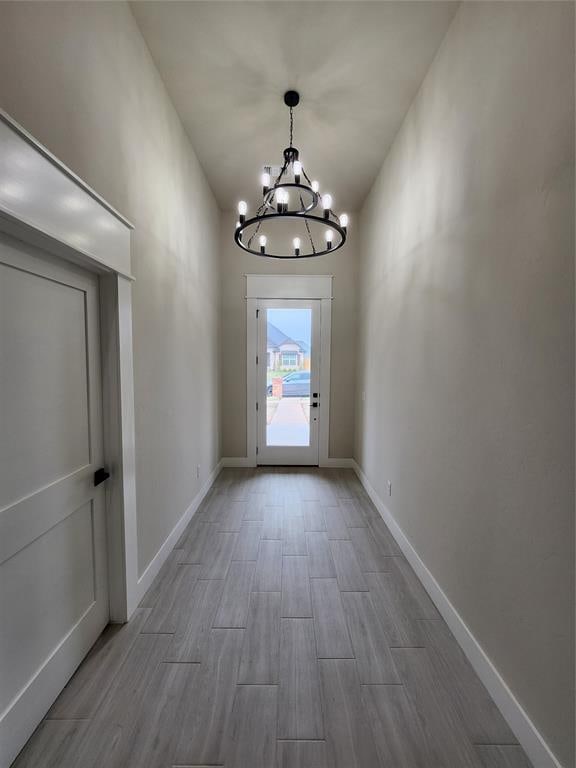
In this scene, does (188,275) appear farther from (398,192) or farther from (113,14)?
(398,192)

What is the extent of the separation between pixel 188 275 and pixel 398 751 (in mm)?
3166

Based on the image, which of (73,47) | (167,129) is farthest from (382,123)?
(73,47)

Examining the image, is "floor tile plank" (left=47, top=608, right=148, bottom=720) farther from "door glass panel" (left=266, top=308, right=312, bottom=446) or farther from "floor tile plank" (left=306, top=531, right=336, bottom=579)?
"door glass panel" (left=266, top=308, right=312, bottom=446)

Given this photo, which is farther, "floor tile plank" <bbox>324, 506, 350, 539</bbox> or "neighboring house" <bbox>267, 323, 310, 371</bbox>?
"neighboring house" <bbox>267, 323, 310, 371</bbox>

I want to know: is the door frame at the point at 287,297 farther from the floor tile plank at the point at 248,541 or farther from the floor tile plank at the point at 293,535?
the floor tile plank at the point at 248,541

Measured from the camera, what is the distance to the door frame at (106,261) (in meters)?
1.12

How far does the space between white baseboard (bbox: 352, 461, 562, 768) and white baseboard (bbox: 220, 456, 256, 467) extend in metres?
2.54

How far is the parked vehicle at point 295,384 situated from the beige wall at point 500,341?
2126 millimetres

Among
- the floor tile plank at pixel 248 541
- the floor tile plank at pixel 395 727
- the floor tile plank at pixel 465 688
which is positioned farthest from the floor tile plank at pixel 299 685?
the floor tile plank at pixel 248 541

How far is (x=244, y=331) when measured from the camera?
4.44 metres

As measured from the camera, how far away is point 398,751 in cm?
123

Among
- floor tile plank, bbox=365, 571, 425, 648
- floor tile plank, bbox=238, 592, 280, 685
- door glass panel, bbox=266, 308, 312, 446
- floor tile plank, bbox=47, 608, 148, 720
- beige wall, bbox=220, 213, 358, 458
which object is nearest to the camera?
floor tile plank, bbox=47, 608, 148, 720

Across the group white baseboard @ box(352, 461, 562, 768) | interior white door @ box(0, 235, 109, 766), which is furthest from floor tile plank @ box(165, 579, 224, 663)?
white baseboard @ box(352, 461, 562, 768)

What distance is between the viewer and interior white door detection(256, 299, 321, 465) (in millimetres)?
4445
